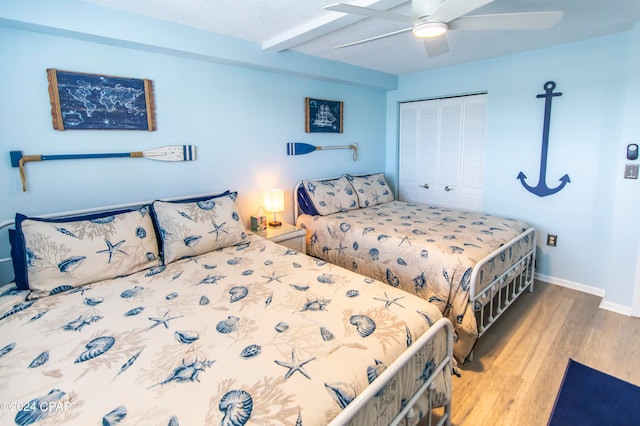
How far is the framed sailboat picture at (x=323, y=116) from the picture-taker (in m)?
3.51

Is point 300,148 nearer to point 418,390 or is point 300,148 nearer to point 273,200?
point 273,200

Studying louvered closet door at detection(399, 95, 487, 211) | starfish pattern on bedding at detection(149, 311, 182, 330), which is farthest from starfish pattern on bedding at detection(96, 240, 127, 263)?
louvered closet door at detection(399, 95, 487, 211)

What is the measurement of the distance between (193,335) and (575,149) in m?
3.44

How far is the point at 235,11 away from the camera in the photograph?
2.13 metres

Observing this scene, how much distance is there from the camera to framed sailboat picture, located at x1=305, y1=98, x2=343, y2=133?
138 inches

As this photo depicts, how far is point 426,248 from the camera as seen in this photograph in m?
2.35

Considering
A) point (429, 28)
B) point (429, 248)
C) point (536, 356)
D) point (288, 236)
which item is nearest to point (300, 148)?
point (288, 236)

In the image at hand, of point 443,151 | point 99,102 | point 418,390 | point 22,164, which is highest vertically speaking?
point 99,102

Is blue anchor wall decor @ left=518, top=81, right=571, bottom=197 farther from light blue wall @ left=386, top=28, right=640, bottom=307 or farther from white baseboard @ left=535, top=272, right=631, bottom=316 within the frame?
white baseboard @ left=535, top=272, right=631, bottom=316

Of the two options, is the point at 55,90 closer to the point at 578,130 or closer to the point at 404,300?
the point at 404,300

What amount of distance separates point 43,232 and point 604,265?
4211 mm

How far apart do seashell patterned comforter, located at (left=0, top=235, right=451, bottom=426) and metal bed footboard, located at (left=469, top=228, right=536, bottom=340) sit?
0.68 metres

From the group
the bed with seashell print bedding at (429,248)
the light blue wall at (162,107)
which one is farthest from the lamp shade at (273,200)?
the bed with seashell print bedding at (429,248)

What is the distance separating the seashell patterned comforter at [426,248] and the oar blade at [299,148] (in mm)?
669
